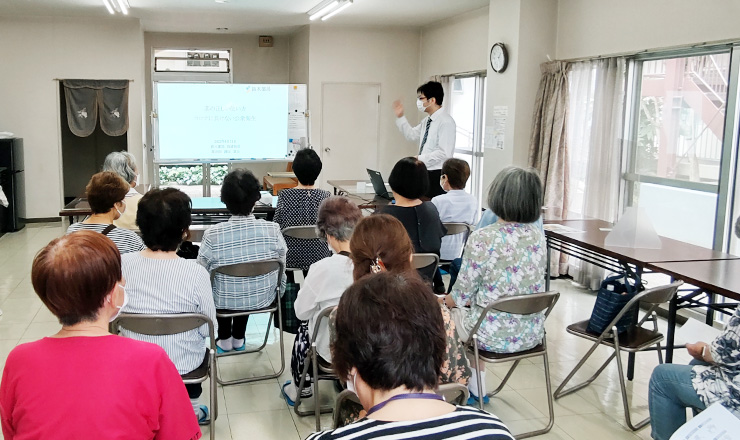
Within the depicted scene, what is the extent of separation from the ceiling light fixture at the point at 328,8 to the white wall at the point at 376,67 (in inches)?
33.2

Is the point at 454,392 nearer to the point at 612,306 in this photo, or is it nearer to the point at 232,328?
the point at 612,306

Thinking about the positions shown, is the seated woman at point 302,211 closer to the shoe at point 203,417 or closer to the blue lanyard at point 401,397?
the shoe at point 203,417

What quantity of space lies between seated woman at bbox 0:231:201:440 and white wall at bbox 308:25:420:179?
24.6 feet

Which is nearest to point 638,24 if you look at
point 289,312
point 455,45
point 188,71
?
point 455,45

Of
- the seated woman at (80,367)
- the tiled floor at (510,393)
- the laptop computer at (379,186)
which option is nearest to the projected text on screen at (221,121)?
the laptop computer at (379,186)

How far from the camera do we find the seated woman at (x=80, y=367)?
1.45 meters

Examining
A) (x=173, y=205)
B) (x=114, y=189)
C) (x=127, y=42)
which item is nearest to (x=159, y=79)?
(x=127, y=42)

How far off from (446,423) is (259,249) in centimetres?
240

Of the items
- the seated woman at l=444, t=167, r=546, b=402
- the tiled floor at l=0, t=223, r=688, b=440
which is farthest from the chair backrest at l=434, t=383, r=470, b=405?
the tiled floor at l=0, t=223, r=688, b=440

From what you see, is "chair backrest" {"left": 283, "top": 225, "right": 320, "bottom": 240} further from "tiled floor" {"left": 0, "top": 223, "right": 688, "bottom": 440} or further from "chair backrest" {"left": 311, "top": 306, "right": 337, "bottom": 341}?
"chair backrest" {"left": 311, "top": 306, "right": 337, "bottom": 341}

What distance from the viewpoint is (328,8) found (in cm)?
702

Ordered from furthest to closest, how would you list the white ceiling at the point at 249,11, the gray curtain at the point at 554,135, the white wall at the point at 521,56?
the white ceiling at the point at 249,11 → the white wall at the point at 521,56 → the gray curtain at the point at 554,135

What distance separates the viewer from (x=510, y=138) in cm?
609

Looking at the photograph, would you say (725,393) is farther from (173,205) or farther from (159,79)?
(159,79)
